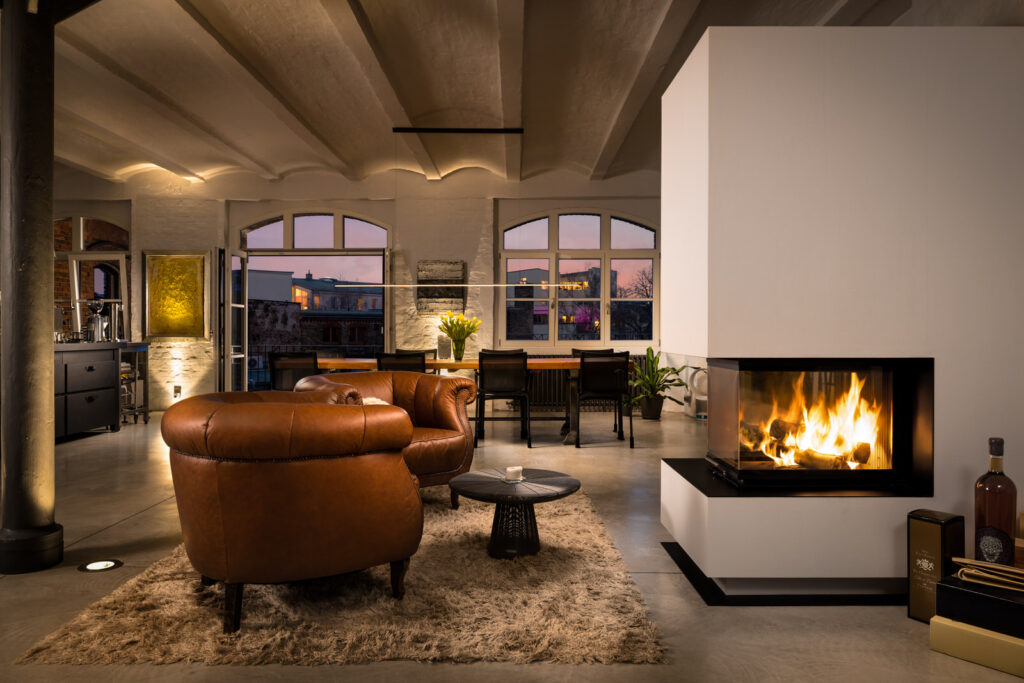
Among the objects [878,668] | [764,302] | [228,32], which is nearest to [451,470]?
[764,302]

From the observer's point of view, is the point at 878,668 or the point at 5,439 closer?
the point at 878,668

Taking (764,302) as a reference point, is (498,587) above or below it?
below

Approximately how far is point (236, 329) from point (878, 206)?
8.07 metres

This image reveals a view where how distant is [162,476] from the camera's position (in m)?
4.73

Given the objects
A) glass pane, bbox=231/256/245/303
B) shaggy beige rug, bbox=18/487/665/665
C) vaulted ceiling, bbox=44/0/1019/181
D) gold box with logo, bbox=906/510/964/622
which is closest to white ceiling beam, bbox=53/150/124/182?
vaulted ceiling, bbox=44/0/1019/181

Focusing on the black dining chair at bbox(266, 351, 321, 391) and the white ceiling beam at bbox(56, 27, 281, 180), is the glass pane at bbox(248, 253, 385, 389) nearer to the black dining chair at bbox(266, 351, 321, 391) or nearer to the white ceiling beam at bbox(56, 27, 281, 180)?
the white ceiling beam at bbox(56, 27, 281, 180)

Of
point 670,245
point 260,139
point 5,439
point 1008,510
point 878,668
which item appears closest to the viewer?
point 878,668

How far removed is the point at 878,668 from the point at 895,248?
158cm

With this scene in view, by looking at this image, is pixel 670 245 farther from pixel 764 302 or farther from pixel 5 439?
pixel 5 439

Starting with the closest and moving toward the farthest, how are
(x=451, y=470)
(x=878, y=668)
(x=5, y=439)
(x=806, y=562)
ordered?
1. (x=878, y=668)
2. (x=806, y=562)
3. (x=5, y=439)
4. (x=451, y=470)

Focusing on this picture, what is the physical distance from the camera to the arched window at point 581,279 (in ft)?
29.9

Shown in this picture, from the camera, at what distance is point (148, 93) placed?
5.82 m

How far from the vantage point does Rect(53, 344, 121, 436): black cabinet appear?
6.00m

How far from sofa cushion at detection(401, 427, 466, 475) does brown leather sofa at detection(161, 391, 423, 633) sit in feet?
4.08
